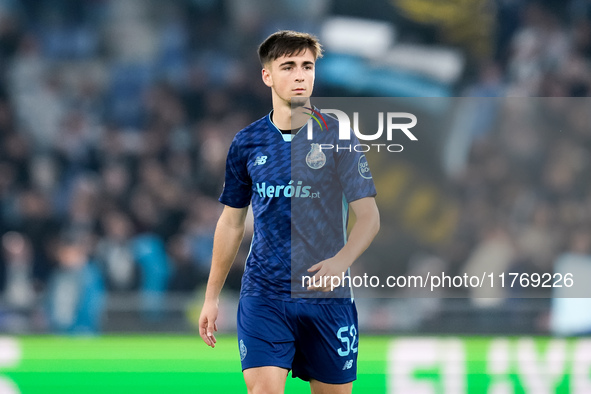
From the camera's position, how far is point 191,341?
19.4ft

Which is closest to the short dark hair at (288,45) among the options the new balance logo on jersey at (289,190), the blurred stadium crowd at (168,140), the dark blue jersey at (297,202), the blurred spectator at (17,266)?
the dark blue jersey at (297,202)

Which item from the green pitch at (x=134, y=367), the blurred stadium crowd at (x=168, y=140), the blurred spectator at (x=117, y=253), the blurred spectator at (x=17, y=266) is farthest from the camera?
the blurred spectator at (x=17, y=266)

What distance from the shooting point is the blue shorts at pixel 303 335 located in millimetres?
3295

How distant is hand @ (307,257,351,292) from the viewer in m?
3.05

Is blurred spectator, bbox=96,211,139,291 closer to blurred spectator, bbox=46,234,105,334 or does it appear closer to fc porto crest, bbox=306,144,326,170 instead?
blurred spectator, bbox=46,234,105,334

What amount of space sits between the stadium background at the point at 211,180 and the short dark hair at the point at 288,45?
235 centimetres

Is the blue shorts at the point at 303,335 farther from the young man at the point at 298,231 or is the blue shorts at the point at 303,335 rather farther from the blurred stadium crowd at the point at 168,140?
the blurred stadium crowd at the point at 168,140

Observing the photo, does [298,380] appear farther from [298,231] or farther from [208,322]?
[298,231]

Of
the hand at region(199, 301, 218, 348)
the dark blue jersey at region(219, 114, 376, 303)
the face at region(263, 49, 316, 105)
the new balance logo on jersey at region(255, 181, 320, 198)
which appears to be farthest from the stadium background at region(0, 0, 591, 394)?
the face at region(263, 49, 316, 105)

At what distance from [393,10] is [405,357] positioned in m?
4.41

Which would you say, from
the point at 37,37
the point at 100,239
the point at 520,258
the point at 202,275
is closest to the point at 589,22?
the point at 520,258

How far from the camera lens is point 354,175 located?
3365mm

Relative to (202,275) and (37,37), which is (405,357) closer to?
(202,275)

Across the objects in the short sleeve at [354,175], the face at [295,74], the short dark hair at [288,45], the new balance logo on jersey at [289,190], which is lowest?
the new balance logo on jersey at [289,190]
